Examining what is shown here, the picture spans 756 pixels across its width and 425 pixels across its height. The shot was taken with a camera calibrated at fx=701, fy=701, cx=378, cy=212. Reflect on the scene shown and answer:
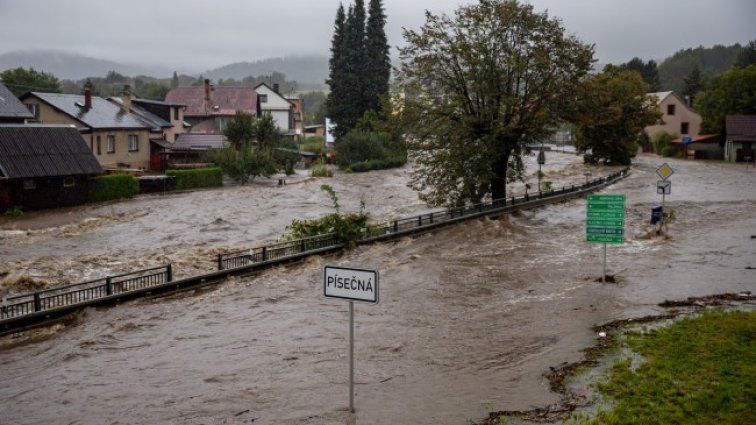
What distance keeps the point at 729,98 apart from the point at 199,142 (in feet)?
215

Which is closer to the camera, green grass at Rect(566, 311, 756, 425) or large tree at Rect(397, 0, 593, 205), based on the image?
green grass at Rect(566, 311, 756, 425)

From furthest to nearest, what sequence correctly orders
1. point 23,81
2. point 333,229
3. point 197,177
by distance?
point 23,81, point 197,177, point 333,229

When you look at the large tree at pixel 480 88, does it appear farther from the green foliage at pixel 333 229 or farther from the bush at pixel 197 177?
the bush at pixel 197 177

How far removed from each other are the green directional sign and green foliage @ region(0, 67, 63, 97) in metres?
85.0

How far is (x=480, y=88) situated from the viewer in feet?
118

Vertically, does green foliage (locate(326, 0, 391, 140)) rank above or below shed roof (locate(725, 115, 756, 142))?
above

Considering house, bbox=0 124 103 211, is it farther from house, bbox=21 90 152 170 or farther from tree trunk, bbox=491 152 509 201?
tree trunk, bbox=491 152 509 201

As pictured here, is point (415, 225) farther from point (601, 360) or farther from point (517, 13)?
point (601, 360)

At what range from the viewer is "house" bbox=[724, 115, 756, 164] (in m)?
78.4

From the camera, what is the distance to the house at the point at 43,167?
40.7 m

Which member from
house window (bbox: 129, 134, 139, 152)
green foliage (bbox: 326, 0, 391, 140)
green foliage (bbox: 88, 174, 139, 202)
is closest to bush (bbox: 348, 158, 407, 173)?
green foliage (bbox: 326, 0, 391, 140)

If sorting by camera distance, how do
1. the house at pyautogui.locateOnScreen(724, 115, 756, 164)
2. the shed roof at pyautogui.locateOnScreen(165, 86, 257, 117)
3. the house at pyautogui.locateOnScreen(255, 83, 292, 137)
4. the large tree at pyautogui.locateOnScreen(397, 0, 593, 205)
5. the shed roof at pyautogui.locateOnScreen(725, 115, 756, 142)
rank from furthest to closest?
the house at pyautogui.locateOnScreen(255, 83, 292, 137) < the shed roof at pyautogui.locateOnScreen(165, 86, 257, 117) < the house at pyautogui.locateOnScreen(724, 115, 756, 164) < the shed roof at pyautogui.locateOnScreen(725, 115, 756, 142) < the large tree at pyautogui.locateOnScreen(397, 0, 593, 205)

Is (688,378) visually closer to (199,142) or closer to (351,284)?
(351,284)

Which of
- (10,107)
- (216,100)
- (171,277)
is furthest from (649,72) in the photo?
(171,277)
